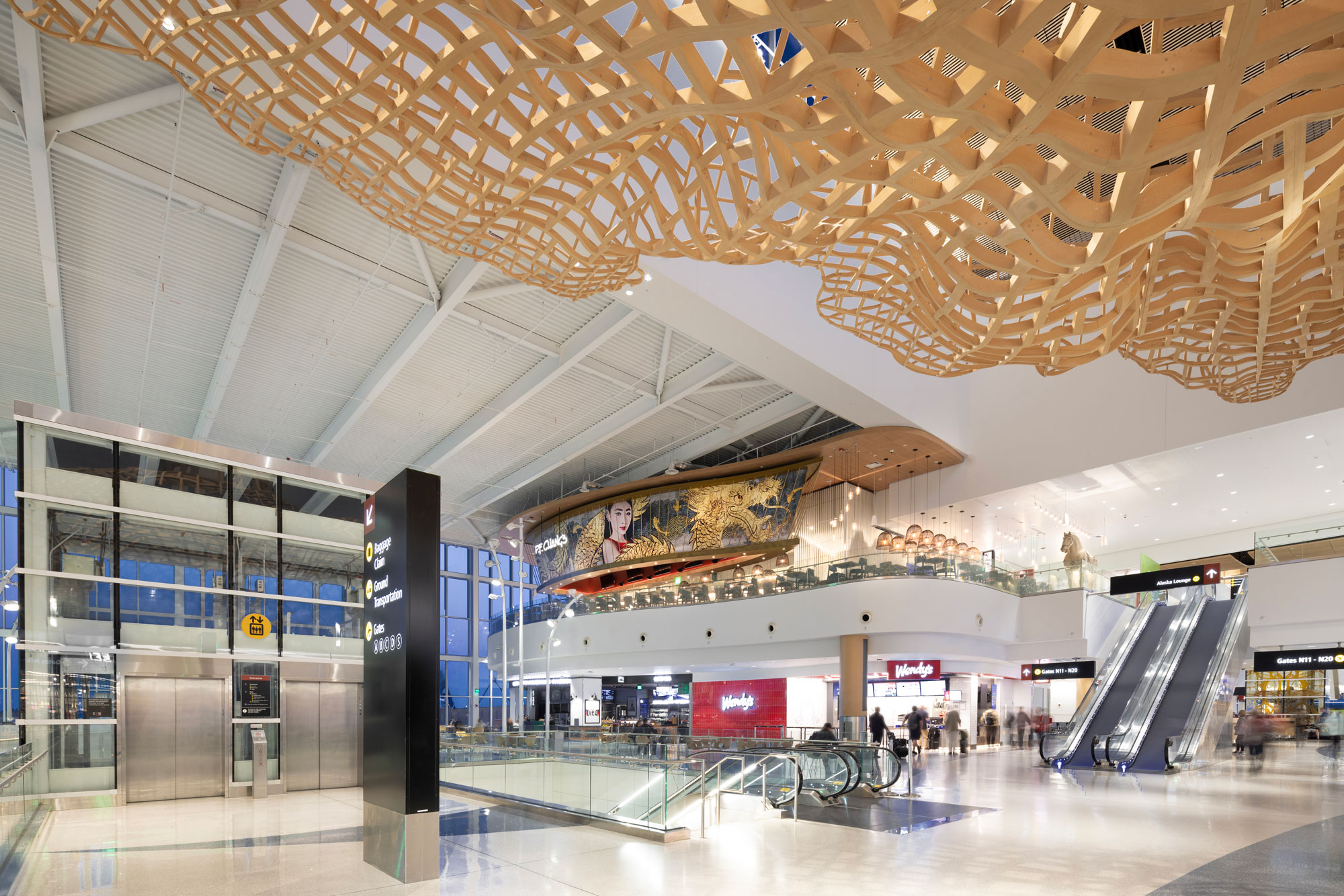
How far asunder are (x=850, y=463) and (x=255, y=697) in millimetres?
15884

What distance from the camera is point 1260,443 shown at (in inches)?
760

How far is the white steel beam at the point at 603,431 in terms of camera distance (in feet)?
63.2

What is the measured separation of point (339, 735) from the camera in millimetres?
13656

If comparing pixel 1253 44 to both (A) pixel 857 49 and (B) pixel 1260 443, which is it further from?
(B) pixel 1260 443

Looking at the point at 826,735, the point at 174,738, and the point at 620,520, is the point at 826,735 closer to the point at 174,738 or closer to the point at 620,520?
the point at 174,738

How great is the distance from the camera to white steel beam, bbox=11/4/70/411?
9430mm

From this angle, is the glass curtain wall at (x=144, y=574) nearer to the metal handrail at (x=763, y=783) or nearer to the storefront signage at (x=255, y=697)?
the storefront signage at (x=255, y=697)

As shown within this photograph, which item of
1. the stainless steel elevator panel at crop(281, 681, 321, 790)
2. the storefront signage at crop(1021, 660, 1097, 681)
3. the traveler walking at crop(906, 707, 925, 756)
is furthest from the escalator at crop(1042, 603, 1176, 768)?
the stainless steel elevator panel at crop(281, 681, 321, 790)

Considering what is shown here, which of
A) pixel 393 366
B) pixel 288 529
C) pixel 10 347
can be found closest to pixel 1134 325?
pixel 288 529

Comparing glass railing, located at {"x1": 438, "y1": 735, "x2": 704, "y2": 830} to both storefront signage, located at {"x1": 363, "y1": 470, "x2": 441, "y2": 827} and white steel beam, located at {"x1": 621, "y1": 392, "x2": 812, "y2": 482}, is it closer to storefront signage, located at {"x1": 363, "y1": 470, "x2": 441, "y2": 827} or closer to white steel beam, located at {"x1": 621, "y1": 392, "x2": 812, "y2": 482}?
storefront signage, located at {"x1": 363, "y1": 470, "x2": 441, "y2": 827}

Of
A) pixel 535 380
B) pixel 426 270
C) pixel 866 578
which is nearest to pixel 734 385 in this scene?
pixel 535 380

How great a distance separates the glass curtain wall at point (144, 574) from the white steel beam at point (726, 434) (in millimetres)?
10663

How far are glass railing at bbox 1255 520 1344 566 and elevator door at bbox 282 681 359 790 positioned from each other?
20.1m

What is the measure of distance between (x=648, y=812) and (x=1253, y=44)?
8.21 metres
